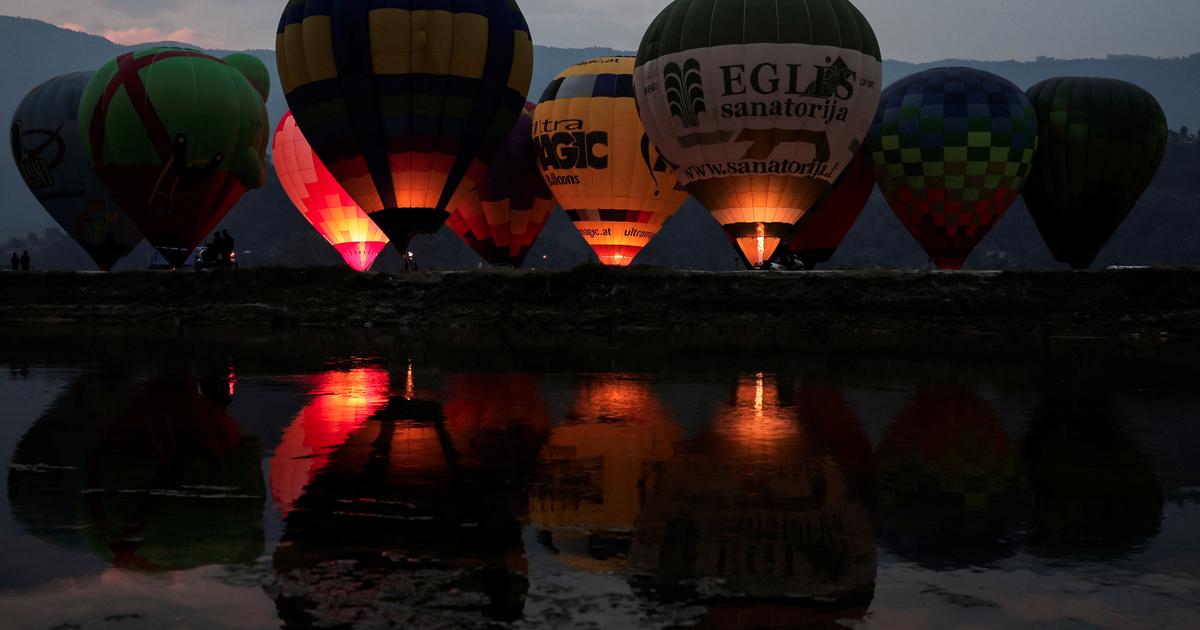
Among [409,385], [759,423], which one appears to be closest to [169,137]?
[409,385]

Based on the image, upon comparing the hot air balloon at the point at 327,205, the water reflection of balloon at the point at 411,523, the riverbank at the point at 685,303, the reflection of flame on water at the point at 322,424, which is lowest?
the reflection of flame on water at the point at 322,424

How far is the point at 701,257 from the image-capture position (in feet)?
500

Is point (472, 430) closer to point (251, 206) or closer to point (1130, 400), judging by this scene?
point (1130, 400)

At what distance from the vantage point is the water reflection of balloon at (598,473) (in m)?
6.12

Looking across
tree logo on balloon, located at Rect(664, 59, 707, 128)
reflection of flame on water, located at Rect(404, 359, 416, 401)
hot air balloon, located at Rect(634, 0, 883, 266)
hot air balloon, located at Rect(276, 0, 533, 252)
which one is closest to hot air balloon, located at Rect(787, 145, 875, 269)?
hot air balloon, located at Rect(634, 0, 883, 266)

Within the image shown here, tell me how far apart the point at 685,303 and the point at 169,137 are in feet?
56.3

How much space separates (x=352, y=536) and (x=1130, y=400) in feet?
31.6

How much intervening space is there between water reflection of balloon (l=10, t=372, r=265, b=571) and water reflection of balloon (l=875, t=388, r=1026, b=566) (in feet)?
11.2

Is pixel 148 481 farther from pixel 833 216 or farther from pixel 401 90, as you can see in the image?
pixel 833 216

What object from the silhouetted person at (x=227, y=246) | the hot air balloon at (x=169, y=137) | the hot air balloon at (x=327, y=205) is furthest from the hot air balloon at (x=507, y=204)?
the hot air balloon at (x=169, y=137)

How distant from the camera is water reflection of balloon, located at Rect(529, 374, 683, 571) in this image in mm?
6117

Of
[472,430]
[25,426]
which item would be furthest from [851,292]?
[25,426]

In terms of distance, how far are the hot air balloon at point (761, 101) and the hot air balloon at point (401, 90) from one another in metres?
4.58

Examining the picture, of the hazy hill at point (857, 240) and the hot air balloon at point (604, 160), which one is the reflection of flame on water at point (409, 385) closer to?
the hot air balloon at point (604, 160)
